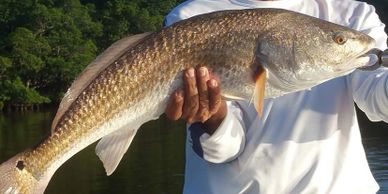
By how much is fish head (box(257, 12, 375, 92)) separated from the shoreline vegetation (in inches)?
2525

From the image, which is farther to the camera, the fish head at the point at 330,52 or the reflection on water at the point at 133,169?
the reflection on water at the point at 133,169

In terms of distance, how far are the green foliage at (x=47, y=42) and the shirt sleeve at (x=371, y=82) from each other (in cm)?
6263

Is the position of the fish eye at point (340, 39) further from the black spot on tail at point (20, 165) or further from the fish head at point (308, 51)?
the black spot on tail at point (20, 165)

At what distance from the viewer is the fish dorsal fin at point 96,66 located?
353cm

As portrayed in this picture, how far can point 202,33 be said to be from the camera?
353 centimetres

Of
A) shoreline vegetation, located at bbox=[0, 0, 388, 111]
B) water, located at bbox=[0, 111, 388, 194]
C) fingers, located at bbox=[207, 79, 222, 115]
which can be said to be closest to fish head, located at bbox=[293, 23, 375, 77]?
fingers, located at bbox=[207, 79, 222, 115]

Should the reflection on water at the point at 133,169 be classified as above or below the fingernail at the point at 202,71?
below

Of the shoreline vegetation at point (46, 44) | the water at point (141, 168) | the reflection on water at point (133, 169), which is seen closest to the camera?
the water at point (141, 168)

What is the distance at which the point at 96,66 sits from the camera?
354 cm

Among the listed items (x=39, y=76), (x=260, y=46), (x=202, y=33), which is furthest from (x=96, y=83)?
(x=39, y=76)

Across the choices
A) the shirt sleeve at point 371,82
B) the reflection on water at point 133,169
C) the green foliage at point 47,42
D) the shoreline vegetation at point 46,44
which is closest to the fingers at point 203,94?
the shirt sleeve at point 371,82

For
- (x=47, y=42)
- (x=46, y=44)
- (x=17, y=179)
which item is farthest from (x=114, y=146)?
(x=47, y=42)

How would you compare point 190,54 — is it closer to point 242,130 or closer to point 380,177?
point 242,130

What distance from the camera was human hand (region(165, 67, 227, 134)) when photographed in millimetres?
3475
